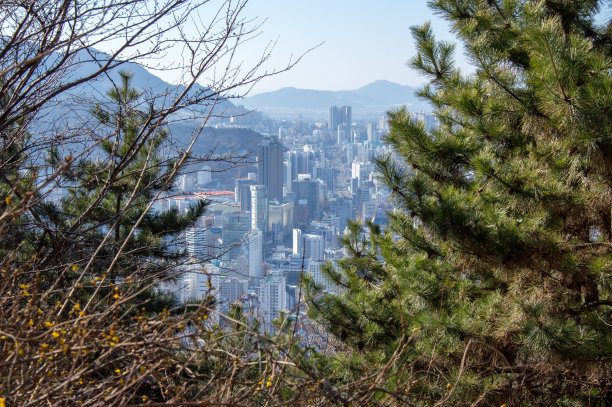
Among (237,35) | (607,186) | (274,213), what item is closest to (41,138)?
(237,35)

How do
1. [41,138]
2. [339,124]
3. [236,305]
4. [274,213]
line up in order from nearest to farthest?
[41,138] → [236,305] → [274,213] → [339,124]

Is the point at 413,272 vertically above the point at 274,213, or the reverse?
the point at 413,272

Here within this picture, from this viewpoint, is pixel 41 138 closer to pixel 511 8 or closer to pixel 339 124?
pixel 511 8

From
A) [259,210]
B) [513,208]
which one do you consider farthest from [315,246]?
[513,208]

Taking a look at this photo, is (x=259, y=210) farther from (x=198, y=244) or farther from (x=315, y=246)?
(x=198, y=244)

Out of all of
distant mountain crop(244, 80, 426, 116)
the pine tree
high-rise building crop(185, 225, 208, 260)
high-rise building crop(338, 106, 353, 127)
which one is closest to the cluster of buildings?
high-rise building crop(185, 225, 208, 260)

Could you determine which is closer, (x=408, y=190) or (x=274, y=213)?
(x=408, y=190)

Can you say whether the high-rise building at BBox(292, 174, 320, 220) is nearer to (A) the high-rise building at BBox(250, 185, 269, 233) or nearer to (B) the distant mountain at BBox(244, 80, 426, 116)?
(A) the high-rise building at BBox(250, 185, 269, 233)
